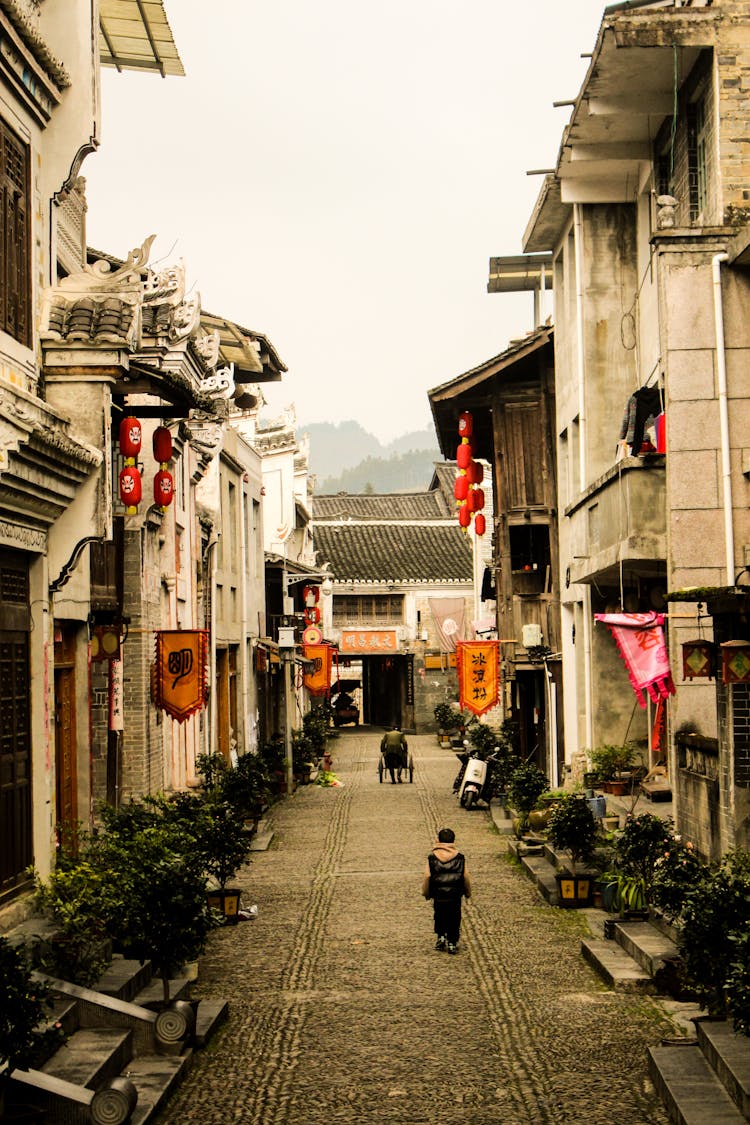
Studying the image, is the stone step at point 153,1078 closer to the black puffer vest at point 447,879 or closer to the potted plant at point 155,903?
the potted plant at point 155,903

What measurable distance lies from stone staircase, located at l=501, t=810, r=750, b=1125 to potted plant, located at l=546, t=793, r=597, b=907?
0.23 meters

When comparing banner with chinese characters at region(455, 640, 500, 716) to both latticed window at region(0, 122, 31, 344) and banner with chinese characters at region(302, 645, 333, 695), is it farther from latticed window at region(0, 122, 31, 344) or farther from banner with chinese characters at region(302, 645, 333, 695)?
latticed window at region(0, 122, 31, 344)

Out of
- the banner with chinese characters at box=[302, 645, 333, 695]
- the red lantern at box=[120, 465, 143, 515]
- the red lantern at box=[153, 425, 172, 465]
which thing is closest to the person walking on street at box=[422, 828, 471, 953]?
the red lantern at box=[153, 425, 172, 465]

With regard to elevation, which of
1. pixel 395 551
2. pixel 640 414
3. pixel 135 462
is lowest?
pixel 135 462

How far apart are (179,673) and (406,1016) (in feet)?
32.1

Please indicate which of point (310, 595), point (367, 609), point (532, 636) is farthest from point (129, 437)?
point (367, 609)

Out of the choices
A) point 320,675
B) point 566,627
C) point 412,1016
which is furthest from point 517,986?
point 320,675

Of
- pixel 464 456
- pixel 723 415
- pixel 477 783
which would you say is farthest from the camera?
pixel 464 456

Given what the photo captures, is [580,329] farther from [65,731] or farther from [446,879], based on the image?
[65,731]

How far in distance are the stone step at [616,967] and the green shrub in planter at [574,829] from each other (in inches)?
95.9

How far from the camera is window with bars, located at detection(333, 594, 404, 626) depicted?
62406mm

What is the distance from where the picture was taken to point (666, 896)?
1159cm

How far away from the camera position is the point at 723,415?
53.7 ft

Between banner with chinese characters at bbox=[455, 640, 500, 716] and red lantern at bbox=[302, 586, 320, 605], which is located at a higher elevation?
red lantern at bbox=[302, 586, 320, 605]
